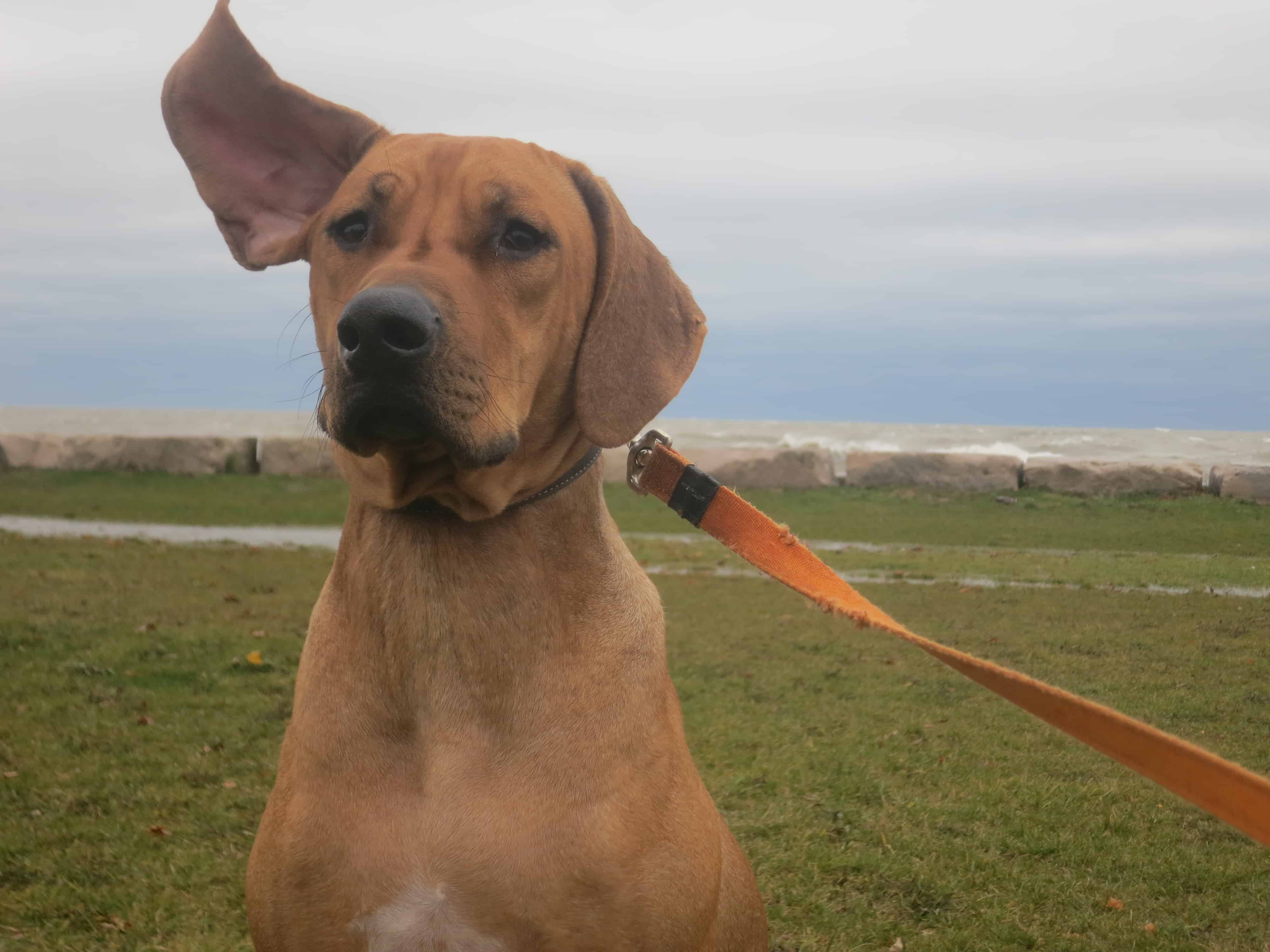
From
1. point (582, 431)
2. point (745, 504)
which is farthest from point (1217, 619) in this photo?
point (582, 431)

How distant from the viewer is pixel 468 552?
279 centimetres

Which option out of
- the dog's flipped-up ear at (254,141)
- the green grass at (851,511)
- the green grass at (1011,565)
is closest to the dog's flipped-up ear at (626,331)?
the dog's flipped-up ear at (254,141)

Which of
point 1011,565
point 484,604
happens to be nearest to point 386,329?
point 484,604

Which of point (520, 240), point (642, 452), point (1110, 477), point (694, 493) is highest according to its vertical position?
point (520, 240)

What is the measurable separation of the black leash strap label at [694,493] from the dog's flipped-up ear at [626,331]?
1.11 feet

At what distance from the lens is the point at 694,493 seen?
3273 millimetres

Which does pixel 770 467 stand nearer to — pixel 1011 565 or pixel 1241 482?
pixel 1011 565

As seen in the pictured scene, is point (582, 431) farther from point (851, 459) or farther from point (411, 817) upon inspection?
point (851, 459)

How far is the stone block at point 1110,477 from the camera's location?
9.95 meters

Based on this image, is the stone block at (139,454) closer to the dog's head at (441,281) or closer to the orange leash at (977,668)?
the dog's head at (441,281)

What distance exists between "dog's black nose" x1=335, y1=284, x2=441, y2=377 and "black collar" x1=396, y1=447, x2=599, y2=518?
0.44 m

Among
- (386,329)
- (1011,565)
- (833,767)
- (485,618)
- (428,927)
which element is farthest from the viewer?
(1011,565)

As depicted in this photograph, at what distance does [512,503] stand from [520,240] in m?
0.65

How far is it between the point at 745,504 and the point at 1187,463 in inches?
331
